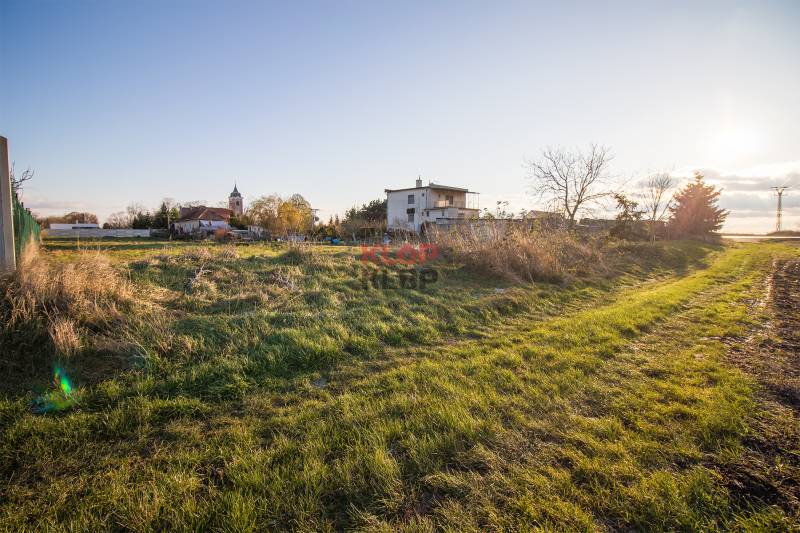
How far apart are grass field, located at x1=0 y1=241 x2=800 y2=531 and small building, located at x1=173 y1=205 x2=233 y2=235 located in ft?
165

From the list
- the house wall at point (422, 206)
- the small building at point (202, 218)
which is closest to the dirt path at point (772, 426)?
the house wall at point (422, 206)

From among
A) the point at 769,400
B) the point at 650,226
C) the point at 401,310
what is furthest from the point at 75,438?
the point at 650,226

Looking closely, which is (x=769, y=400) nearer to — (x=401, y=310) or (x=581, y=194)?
(x=401, y=310)

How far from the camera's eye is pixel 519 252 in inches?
453

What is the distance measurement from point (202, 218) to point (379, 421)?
63949 mm

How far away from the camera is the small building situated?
51237mm

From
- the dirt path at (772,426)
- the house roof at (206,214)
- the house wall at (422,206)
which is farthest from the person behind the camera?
the house roof at (206,214)

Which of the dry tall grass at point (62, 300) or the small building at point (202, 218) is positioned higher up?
the small building at point (202, 218)

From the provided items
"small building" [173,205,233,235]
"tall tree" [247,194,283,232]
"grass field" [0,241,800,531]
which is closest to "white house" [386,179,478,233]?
"tall tree" [247,194,283,232]

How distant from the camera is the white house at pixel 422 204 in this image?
45.4 meters

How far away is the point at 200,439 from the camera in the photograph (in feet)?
9.50

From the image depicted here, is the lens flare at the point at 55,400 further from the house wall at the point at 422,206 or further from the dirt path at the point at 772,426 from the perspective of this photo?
the house wall at the point at 422,206

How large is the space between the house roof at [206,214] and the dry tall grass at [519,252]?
56.1 metres

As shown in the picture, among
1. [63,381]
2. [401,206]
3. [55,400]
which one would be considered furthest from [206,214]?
[55,400]
